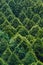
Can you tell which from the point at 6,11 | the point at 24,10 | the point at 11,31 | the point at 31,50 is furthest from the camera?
the point at 24,10

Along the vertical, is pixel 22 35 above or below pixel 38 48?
above

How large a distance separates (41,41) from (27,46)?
108 inches

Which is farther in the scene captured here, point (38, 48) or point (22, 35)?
point (22, 35)

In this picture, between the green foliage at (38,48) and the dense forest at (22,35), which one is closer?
the dense forest at (22,35)

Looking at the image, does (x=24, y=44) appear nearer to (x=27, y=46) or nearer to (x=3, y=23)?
(x=27, y=46)

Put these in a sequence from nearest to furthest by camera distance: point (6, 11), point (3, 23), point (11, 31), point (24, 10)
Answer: point (11, 31), point (3, 23), point (6, 11), point (24, 10)

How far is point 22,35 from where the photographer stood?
44219 millimetres

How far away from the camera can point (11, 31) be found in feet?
148

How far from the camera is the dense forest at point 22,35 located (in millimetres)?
35250

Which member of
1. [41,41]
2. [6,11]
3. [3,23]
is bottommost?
[41,41]

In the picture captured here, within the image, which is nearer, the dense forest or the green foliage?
the dense forest

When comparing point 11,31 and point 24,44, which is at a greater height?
point 11,31

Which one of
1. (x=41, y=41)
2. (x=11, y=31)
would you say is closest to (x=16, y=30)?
(x=11, y=31)

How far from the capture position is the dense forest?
116ft
